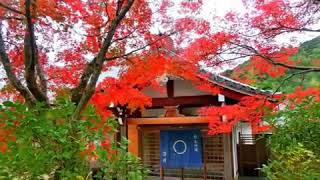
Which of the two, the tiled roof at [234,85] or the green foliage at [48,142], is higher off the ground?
the tiled roof at [234,85]

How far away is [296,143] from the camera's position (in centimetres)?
429

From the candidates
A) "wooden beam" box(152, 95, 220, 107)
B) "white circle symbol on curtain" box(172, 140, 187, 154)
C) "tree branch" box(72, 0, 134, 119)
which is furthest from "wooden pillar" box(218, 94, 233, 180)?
"tree branch" box(72, 0, 134, 119)

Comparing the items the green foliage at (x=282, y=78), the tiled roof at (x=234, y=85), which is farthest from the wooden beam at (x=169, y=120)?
the green foliage at (x=282, y=78)

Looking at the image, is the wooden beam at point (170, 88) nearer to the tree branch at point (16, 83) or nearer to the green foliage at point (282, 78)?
the green foliage at point (282, 78)

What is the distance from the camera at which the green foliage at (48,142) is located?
292 centimetres

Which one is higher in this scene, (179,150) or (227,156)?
(179,150)

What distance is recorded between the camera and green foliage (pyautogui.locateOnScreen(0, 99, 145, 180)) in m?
2.92

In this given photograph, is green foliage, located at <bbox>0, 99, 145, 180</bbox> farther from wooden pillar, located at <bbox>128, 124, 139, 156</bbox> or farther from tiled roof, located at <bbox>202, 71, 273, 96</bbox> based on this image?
wooden pillar, located at <bbox>128, 124, 139, 156</bbox>

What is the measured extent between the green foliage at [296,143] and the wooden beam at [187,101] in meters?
6.07

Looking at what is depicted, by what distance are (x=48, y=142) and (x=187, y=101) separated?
8.42 m

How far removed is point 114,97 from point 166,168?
3.65 m

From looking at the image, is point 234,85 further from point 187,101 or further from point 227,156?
point 227,156

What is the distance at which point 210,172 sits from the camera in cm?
1135

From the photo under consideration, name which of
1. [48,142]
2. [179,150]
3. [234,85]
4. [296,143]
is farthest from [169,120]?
[48,142]
